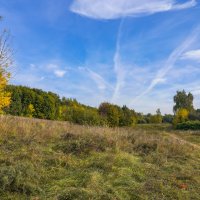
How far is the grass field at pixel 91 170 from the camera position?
560cm

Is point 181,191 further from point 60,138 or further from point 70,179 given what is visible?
point 60,138

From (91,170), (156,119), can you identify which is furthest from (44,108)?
(91,170)

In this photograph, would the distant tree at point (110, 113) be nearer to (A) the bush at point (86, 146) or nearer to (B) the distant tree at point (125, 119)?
(B) the distant tree at point (125, 119)

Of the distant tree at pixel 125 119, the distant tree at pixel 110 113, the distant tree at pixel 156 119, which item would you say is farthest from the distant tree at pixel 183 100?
the distant tree at pixel 110 113

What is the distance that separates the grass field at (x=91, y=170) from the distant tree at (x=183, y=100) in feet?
241

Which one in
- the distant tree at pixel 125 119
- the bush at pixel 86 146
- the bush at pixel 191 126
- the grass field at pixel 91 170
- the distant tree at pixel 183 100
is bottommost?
the grass field at pixel 91 170

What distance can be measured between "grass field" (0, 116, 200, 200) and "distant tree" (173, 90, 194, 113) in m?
73.5

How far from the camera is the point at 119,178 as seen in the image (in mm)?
6691

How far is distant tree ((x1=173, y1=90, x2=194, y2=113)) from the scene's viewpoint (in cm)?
8244

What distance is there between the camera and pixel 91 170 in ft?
23.8

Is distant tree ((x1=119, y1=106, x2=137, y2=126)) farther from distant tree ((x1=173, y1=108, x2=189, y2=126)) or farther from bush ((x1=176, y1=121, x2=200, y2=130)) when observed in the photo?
distant tree ((x1=173, y1=108, x2=189, y2=126))

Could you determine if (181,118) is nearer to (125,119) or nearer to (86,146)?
(125,119)

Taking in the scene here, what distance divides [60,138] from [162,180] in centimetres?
588

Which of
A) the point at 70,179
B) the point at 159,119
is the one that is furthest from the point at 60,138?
the point at 159,119
